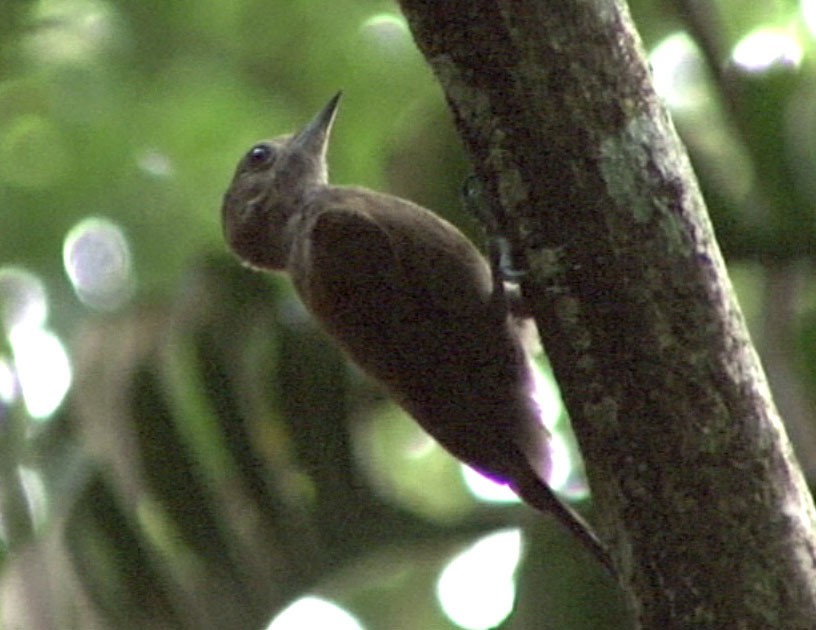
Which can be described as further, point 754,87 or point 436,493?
point 436,493

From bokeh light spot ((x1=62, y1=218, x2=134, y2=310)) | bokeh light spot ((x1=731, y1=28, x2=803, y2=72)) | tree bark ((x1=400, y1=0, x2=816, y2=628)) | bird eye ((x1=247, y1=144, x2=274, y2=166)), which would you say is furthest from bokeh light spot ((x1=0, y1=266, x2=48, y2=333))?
tree bark ((x1=400, y1=0, x2=816, y2=628))

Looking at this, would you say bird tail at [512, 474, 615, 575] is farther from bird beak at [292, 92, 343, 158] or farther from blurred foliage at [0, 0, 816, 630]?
Answer: bird beak at [292, 92, 343, 158]

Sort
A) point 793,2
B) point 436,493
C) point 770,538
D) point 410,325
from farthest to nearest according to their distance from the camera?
point 793,2 → point 436,493 → point 410,325 → point 770,538

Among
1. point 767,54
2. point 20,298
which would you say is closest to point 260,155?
point 20,298

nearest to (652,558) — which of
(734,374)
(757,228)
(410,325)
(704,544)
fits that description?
(704,544)

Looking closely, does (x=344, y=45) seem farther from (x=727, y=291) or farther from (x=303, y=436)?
(x=727, y=291)

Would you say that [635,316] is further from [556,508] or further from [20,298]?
[20,298]

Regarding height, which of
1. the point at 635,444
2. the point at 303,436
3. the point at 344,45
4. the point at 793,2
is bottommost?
the point at 635,444
